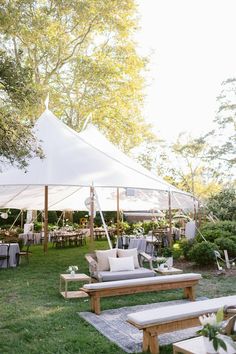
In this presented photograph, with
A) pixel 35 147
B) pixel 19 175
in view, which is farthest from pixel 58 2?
pixel 35 147

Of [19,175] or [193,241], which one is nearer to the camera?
[19,175]

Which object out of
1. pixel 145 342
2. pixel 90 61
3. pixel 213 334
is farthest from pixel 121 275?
pixel 90 61

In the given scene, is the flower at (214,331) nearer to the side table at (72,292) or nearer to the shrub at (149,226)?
the side table at (72,292)

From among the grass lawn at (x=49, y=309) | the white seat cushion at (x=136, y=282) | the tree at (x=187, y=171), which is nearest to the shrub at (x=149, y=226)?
the grass lawn at (x=49, y=309)

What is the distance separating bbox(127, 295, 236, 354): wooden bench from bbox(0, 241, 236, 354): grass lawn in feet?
0.80

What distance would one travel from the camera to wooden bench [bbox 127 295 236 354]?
4.19 metres

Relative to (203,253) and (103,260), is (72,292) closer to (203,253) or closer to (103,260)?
(103,260)

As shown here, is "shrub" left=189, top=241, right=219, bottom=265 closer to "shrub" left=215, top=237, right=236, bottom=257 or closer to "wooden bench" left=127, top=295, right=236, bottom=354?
"shrub" left=215, top=237, right=236, bottom=257

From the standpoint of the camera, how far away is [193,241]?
1130 cm

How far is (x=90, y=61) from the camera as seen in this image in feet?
57.4

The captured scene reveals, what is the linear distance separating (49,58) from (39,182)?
9.60 m

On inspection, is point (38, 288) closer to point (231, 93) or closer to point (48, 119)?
point (48, 119)

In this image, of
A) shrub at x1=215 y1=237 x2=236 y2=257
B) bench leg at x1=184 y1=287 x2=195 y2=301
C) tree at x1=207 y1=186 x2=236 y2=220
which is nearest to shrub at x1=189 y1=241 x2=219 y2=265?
shrub at x1=215 y1=237 x2=236 y2=257

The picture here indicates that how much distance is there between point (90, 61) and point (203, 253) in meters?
11.1
